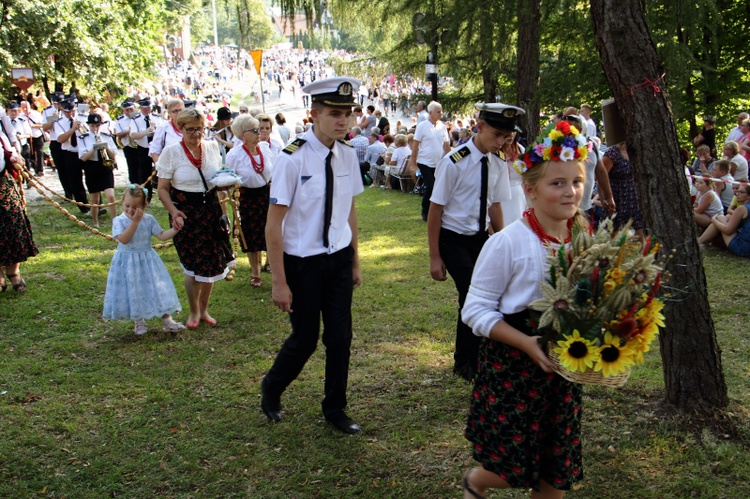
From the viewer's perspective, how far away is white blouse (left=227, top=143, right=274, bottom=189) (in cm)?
739

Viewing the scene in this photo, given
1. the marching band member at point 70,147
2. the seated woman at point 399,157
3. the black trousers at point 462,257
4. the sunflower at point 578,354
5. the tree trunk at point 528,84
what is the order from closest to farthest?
the sunflower at point 578,354
the black trousers at point 462,257
the tree trunk at point 528,84
the marching band member at point 70,147
the seated woman at point 399,157

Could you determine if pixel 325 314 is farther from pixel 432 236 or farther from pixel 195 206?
pixel 195 206

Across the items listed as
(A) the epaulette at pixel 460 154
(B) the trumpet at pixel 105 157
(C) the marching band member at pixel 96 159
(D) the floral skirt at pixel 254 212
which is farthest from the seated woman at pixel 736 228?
(C) the marching band member at pixel 96 159

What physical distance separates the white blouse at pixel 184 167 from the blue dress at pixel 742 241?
6.76 metres

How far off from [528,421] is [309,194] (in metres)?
1.98

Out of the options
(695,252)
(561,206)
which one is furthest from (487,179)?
(561,206)

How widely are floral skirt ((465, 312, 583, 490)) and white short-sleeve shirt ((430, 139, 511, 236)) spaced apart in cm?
213

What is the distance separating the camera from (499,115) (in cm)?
459

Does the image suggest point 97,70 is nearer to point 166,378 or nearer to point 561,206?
point 166,378

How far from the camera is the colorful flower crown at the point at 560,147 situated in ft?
8.97

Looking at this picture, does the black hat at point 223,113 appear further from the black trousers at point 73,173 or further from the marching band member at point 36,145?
the marching band member at point 36,145

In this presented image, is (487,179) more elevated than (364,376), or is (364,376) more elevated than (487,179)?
(487,179)

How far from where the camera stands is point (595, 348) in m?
2.43

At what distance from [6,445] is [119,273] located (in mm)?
2150
